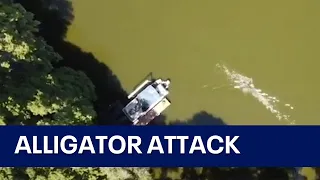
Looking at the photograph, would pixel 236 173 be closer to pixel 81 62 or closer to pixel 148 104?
pixel 148 104

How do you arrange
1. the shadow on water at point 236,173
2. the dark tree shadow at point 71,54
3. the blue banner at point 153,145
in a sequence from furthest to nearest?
the dark tree shadow at point 71,54 < the shadow on water at point 236,173 < the blue banner at point 153,145

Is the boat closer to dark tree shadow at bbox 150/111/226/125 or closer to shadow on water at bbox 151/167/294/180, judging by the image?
dark tree shadow at bbox 150/111/226/125

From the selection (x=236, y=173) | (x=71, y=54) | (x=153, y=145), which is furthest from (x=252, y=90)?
(x=71, y=54)

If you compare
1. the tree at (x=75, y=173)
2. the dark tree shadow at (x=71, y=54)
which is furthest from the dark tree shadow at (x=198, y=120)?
the tree at (x=75, y=173)

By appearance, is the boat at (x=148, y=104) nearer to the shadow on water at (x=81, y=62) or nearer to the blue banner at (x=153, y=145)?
the shadow on water at (x=81, y=62)

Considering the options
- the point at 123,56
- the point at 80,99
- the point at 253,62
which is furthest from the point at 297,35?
the point at 80,99
